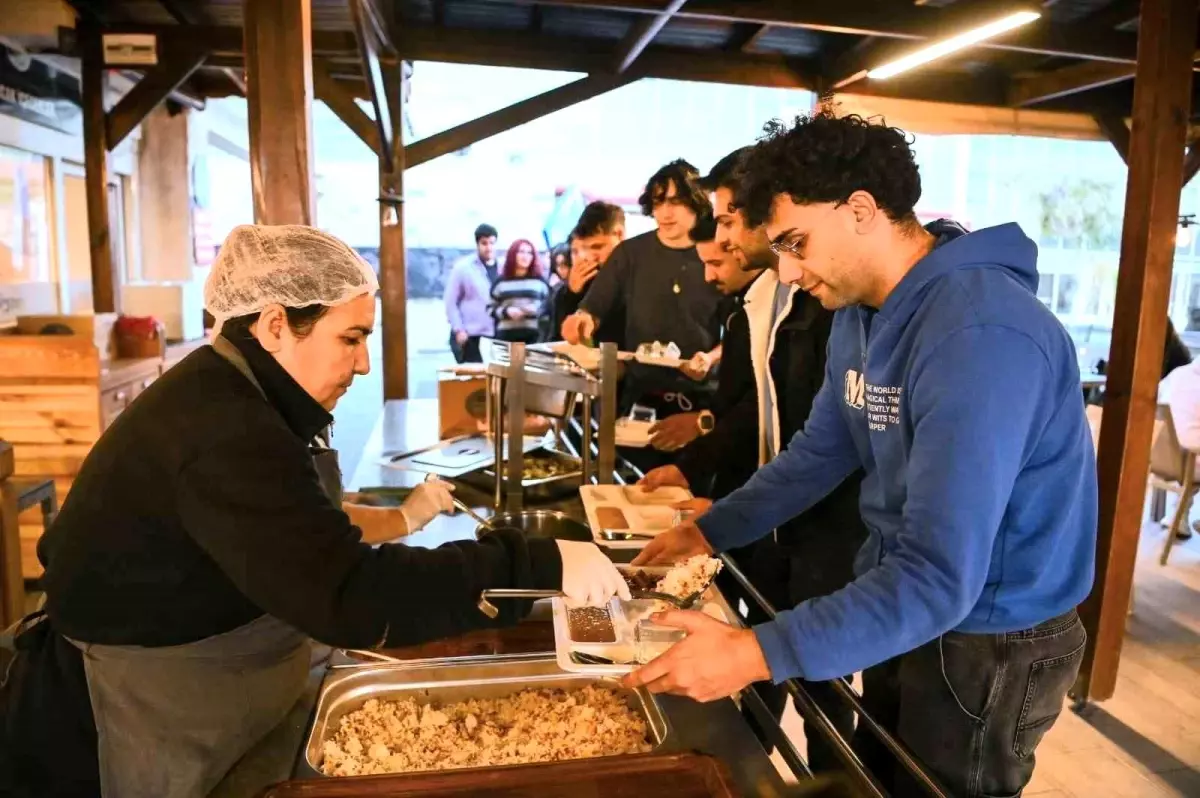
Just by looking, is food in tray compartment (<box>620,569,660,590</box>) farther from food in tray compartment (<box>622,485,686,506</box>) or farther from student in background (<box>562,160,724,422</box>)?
student in background (<box>562,160,724,422</box>)

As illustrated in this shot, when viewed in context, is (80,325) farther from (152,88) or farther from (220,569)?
(220,569)

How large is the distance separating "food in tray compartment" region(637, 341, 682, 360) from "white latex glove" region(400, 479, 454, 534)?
117cm

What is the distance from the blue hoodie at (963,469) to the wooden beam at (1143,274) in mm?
2138

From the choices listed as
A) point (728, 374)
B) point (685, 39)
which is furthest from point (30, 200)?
point (728, 374)

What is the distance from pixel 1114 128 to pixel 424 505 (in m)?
6.48

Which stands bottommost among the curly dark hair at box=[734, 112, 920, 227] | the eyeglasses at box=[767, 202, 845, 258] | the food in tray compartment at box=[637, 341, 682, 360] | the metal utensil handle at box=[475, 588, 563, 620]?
the metal utensil handle at box=[475, 588, 563, 620]

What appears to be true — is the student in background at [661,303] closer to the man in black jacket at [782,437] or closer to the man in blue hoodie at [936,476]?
Result: the man in black jacket at [782,437]

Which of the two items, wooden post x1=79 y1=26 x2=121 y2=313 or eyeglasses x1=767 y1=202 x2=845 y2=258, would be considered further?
wooden post x1=79 y1=26 x2=121 y2=313

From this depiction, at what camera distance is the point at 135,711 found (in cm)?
112

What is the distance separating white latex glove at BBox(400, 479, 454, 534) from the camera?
1.84 meters

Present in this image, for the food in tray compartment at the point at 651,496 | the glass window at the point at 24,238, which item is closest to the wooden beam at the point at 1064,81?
the food in tray compartment at the point at 651,496

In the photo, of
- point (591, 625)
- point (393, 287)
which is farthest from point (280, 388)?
point (393, 287)

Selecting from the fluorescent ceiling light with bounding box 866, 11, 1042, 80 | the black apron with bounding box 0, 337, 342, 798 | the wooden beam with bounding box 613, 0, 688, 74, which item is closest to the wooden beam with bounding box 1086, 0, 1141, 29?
the fluorescent ceiling light with bounding box 866, 11, 1042, 80

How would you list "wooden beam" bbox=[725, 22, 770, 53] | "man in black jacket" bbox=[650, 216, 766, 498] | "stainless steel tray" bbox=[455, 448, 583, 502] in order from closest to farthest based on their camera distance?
1. "man in black jacket" bbox=[650, 216, 766, 498]
2. "stainless steel tray" bbox=[455, 448, 583, 502]
3. "wooden beam" bbox=[725, 22, 770, 53]
